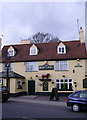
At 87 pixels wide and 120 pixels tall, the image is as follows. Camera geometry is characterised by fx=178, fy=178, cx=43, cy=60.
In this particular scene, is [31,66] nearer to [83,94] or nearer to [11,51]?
[11,51]

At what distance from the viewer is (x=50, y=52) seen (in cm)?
2659

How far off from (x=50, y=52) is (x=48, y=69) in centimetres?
277

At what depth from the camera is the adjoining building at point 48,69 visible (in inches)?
959

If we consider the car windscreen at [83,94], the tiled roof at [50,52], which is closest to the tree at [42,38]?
the tiled roof at [50,52]

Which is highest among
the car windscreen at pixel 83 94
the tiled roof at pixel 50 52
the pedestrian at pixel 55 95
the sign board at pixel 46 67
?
the tiled roof at pixel 50 52

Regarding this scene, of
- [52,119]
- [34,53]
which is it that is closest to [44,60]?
[34,53]

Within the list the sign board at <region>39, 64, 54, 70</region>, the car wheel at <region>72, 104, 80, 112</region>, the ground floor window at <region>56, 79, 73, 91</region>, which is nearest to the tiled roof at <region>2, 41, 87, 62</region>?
the sign board at <region>39, 64, 54, 70</region>

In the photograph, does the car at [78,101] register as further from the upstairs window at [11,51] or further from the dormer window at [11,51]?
the dormer window at [11,51]

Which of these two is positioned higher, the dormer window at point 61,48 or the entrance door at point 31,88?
the dormer window at point 61,48

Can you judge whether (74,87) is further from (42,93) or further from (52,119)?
(52,119)

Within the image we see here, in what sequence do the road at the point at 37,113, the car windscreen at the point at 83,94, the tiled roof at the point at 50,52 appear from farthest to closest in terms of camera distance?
1. the tiled roof at the point at 50,52
2. the car windscreen at the point at 83,94
3. the road at the point at 37,113

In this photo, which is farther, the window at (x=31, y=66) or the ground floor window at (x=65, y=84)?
the window at (x=31, y=66)

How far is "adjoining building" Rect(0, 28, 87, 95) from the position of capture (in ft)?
79.9

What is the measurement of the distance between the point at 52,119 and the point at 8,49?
20177 mm
